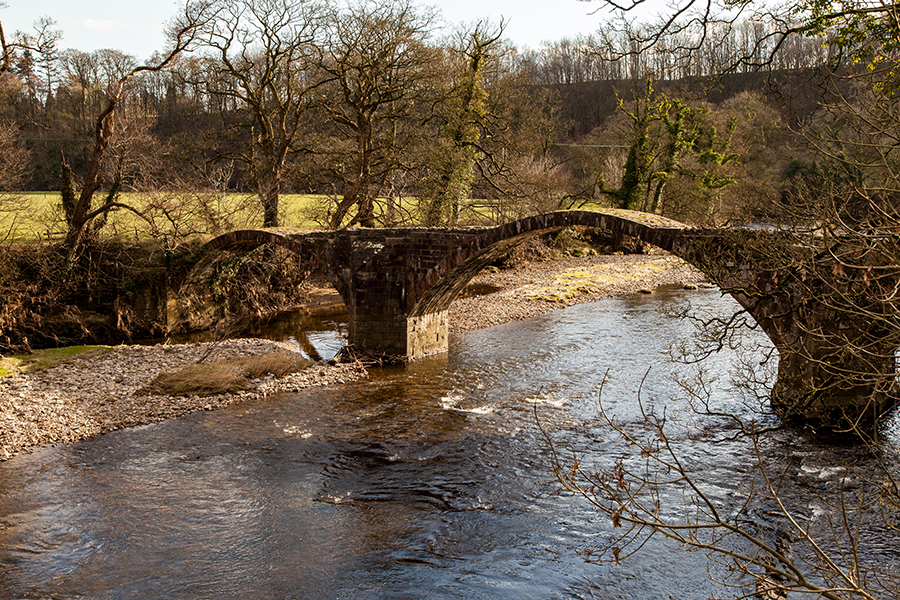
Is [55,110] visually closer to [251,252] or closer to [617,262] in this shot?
[251,252]

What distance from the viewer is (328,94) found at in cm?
2536

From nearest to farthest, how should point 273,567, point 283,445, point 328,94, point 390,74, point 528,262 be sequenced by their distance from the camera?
point 273,567, point 283,445, point 390,74, point 328,94, point 528,262

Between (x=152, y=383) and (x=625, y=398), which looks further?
(x=152, y=383)

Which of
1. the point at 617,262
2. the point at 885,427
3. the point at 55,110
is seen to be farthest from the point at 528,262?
the point at 55,110

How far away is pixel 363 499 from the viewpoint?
957 cm

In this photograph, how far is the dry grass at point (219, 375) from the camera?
14.1 metres

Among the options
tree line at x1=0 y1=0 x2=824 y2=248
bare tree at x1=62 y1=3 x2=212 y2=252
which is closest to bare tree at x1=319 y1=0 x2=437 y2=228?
tree line at x1=0 y1=0 x2=824 y2=248

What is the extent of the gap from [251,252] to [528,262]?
1576 cm

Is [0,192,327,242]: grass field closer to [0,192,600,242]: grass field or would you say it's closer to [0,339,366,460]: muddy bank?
[0,192,600,242]: grass field

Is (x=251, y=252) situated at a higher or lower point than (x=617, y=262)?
higher

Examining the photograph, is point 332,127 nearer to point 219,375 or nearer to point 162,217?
point 162,217

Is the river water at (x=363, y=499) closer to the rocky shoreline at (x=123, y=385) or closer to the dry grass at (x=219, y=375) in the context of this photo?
the rocky shoreline at (x=123, y=385)

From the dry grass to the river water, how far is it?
1184 mm

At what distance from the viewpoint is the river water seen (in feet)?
24.9
